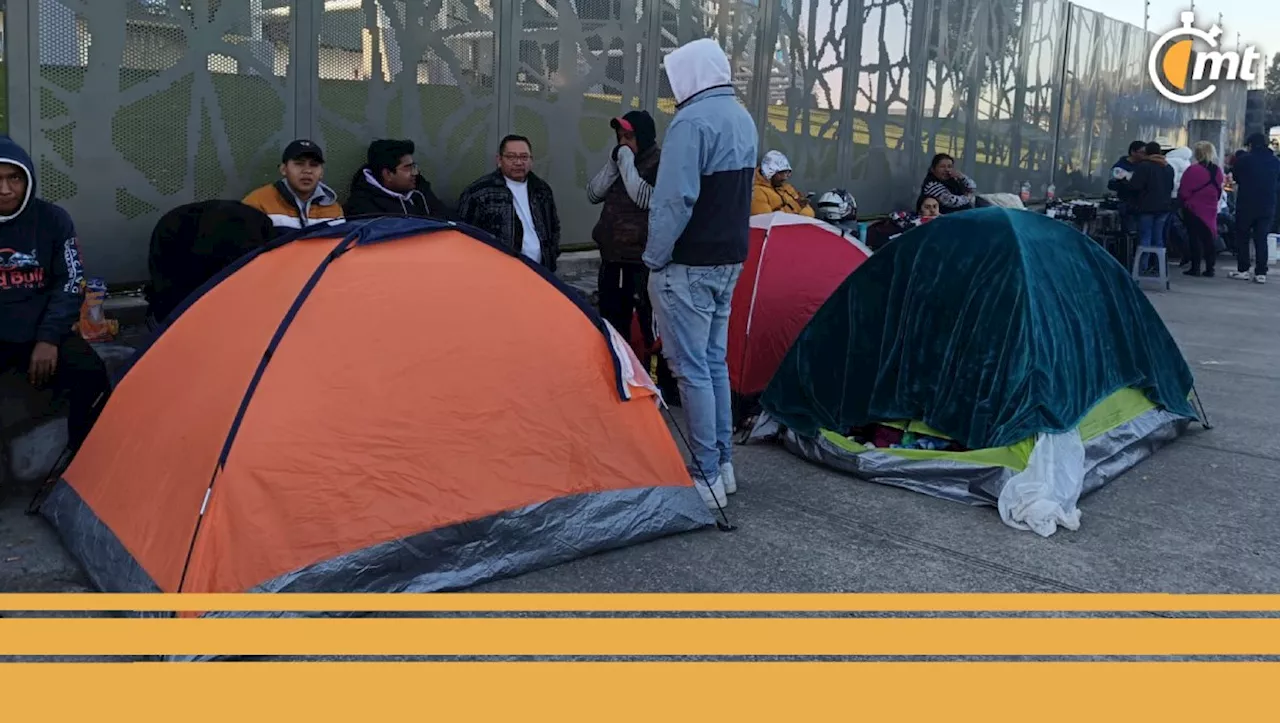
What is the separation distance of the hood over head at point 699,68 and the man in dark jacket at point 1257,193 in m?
11.8

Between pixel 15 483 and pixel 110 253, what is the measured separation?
1351mm

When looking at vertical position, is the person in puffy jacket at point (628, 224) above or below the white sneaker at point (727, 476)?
above

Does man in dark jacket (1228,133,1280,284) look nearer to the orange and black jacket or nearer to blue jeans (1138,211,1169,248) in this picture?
blue jeans (1138,211,1169,248)

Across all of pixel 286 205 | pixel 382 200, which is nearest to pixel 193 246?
pixel 286 205

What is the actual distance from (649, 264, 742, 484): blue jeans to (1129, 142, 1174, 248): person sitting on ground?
10.2m

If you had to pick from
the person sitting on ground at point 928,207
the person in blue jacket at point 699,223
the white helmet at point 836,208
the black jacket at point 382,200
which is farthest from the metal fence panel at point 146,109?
the person sitting on ground at point 928,207

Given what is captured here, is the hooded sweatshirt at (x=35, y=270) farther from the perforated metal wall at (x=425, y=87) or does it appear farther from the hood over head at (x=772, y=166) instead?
the hood over head at (x=772, y=166)

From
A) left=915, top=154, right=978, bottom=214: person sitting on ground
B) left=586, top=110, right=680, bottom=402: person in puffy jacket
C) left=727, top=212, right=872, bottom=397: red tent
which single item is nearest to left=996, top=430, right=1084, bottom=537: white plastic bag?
left=727, top=212, right=872, bottom=397: red tent

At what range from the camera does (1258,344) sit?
9453 millimetres

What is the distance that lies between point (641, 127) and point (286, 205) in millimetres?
1906

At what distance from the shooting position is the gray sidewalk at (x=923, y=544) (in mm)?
3957

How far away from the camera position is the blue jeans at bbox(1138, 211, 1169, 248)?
522 inches
